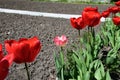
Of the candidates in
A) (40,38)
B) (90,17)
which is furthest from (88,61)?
(40,38)

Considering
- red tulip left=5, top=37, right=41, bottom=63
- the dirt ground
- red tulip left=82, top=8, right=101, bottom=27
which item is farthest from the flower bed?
red tulip left=5, top=37, right=41, bottom=63

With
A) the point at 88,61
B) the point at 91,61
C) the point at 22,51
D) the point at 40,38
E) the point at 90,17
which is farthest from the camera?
the point at 40,38

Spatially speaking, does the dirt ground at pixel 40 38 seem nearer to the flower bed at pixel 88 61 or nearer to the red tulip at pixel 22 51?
the flower bed at pixel 88 61

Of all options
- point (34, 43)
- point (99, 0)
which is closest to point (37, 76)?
point (34, 43)

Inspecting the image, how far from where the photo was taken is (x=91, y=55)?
3184mm

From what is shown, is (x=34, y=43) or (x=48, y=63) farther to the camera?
(x=48, y=63)

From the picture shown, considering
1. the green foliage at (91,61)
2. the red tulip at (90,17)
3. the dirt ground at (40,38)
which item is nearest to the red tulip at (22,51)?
the green foliage at (91,61)

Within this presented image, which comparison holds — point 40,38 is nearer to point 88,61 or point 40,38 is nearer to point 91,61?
point 91,61

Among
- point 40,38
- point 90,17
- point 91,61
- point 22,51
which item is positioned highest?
point 22,51

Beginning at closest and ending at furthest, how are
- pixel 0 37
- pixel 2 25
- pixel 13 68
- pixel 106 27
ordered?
pixel 13 68, pixel 106 27, pixel 0 37, pixel 2 25

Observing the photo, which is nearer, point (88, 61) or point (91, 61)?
point (88, 61)

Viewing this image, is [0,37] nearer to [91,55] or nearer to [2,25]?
[2,25]

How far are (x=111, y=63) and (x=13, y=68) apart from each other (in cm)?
126

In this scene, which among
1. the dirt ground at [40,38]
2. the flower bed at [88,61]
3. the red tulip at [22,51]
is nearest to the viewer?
the red tulip at [22,51]
